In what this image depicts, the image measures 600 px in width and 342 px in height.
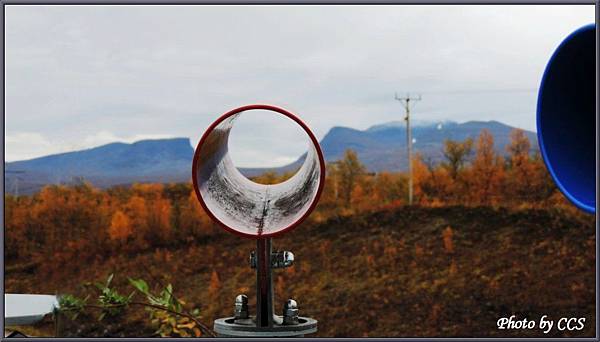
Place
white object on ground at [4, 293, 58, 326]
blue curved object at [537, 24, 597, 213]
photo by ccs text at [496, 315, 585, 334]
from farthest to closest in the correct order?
photo by ccs text at [496, 315, 585, 334] < white object on ground at [4, 293, 58, 326] < blue curved object at [537, 24, 597, 213]

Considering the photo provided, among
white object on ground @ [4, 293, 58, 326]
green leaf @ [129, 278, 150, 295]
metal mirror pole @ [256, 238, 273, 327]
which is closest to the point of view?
metal mirror pole @ [256, 238, 273, 327]

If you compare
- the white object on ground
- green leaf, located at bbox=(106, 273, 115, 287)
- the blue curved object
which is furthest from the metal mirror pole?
green leaf, located at bbox=(106, 273, 115, 287)

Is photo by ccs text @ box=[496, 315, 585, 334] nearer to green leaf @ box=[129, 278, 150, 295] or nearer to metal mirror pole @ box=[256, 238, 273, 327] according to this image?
green leaf @ box=[129, 278, 150, 295]

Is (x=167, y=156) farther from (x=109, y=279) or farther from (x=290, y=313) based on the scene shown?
(x=290, y=313)

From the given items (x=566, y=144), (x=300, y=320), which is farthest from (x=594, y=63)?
(x=300, y=320)

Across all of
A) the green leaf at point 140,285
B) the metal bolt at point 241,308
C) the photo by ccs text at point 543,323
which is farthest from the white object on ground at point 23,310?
the photo by ccs text at point 543,323

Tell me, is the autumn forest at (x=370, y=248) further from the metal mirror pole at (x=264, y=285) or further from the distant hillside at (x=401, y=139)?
the metal mirror pole at (x=264, y=285)
